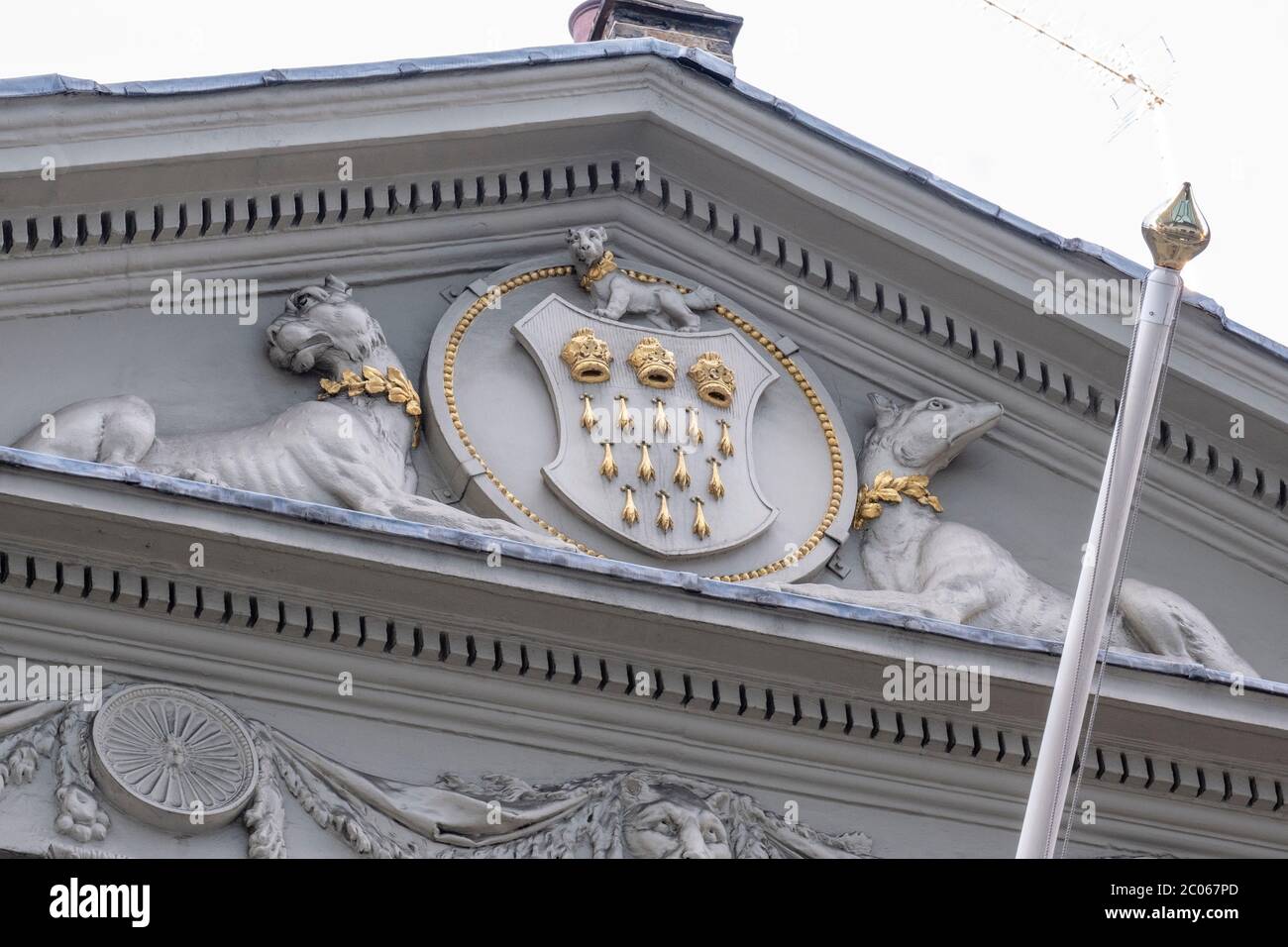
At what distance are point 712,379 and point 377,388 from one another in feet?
5.14

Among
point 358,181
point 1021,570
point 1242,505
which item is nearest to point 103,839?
point 358,181

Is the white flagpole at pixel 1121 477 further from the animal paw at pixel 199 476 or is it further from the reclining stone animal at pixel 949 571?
the animal paw at pixel 199 476

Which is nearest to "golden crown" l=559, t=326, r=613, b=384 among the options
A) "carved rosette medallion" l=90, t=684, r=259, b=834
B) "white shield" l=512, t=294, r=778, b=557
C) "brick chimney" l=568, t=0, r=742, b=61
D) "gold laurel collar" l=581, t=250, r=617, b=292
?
"white shield" l=512, t=294, r=778, b=557

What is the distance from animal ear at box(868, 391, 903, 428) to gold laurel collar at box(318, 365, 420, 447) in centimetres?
224

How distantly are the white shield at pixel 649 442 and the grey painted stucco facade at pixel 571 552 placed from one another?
17.4 inches

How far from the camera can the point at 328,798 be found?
13156mm

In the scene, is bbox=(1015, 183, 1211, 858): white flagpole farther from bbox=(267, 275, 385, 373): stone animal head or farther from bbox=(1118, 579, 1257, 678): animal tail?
bbox=(267, 275, 385, 373): stone animal head

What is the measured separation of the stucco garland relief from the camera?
41.9 feet

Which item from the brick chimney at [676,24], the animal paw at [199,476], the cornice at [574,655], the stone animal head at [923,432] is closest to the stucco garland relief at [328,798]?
the cornice at [574,655]

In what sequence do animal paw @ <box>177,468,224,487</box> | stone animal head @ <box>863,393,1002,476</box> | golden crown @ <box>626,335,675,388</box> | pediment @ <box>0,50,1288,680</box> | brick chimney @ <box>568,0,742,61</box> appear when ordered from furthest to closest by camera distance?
brick chimney @ <box>568,0,742,61</box>, stone animal head @ <box>863,393,1002,476</box>, golden crown @ <box>626,335,675,388</box>, pediment @ <box>0,50,1288,680</box>, animal paw @ <box>177,468,224,487</box>

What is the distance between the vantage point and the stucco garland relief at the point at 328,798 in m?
12.8

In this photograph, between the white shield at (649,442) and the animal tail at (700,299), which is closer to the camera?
the white shield at (649,442)

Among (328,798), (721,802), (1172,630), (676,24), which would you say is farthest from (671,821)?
(676,24)

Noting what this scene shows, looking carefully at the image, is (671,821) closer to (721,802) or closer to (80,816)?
(721,802)
